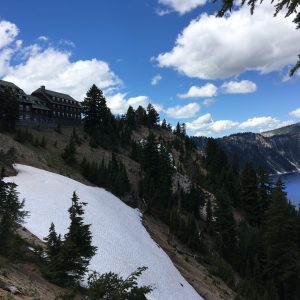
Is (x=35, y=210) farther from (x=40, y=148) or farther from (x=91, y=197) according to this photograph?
(x=40, y=148)

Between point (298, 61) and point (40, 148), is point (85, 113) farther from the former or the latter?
point (298, 61)

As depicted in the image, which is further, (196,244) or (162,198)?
(162,198)

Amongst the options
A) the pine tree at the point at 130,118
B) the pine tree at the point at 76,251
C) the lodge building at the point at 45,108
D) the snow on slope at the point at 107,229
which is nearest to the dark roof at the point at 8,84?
the lodge building at the point at 45,108

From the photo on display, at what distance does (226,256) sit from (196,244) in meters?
6.91

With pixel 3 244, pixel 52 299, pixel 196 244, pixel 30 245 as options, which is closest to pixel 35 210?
pixel 30 245

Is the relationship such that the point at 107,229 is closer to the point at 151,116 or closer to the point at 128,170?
the point at 128,170

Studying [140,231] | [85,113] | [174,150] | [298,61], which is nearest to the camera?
[298,61]

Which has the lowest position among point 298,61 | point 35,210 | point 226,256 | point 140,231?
point 226,256

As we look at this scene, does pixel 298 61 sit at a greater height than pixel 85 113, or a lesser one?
lesser

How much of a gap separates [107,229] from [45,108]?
60.6 metres

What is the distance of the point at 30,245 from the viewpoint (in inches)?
909

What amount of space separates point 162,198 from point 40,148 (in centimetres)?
2170

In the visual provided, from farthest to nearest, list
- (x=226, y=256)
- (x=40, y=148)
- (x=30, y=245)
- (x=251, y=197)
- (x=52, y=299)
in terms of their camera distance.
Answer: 1. (x=251, y=197)
2. (x=40, y=148)
3. (x=226, y=256)
4. (x=30, y=245)
5. (x=52, y=299)

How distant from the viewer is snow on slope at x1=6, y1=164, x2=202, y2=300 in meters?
27.9
